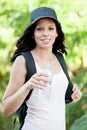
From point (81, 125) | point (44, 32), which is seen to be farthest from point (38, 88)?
point (81, 125)

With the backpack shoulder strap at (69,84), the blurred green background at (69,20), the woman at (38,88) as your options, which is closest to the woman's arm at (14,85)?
the woman at (38,88)

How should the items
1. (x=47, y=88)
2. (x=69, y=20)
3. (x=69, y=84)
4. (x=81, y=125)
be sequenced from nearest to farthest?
(x=47, y=88) → (x=69, y=84) → (x=81, y=125) → (x=69, y=20)

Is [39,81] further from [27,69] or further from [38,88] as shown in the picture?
[27,69]

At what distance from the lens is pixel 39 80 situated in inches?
95.6

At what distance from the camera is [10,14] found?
524 centimetres

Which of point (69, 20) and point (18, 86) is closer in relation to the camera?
point (18, 86)

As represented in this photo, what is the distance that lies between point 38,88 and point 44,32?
399mm

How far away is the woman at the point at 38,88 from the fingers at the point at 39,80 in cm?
2

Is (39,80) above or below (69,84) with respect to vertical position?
above

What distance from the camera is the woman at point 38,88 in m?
2.59

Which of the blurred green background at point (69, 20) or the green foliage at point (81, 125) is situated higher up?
the blurred green background at point (69, 20)

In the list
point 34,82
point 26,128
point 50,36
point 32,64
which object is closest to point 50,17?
point 50,36

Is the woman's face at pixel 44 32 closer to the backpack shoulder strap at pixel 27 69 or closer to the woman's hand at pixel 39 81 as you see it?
the backpack shoulder strap at pixel 27 69

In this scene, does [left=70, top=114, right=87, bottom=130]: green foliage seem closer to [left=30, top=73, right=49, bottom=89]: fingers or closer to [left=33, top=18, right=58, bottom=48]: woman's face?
[left=33, top=18, right=58, bottom=48]: woman's face
